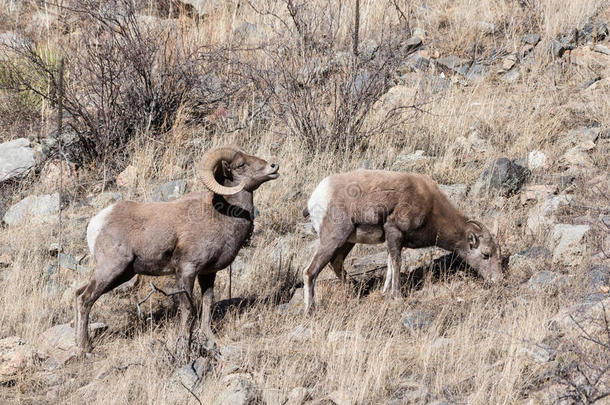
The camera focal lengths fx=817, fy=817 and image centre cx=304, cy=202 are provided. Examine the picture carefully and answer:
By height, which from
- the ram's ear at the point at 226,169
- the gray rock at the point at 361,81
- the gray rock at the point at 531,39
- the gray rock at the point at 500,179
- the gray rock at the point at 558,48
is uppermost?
the gray rock at the point at 531,39

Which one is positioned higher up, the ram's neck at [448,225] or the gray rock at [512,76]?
the gray rock at [512,76]

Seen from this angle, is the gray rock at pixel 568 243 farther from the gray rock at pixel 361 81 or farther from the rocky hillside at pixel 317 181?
the gray rock at pixel 361 81

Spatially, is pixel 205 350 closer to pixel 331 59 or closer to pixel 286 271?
pixel 286 271

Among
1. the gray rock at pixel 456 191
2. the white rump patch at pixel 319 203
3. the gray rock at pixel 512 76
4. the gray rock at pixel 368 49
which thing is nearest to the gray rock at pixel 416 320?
the white rump patch at pixel 319 203

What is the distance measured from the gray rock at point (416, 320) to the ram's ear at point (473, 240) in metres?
1.23

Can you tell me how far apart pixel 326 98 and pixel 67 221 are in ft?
12.0

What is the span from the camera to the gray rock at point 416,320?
22.4 feet

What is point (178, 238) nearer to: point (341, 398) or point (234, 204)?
point (234, 204)

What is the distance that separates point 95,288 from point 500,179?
4.82 meters

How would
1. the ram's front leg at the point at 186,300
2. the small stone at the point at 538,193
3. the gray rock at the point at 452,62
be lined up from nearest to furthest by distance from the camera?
the ram's front leg at the point at 186,300 → the small stone at the point at 538,193 → the gray rock at the point at 452,62

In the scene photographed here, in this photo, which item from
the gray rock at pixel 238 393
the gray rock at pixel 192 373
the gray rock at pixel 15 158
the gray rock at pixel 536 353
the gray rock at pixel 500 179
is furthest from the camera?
the gray rock at pixel 15 158

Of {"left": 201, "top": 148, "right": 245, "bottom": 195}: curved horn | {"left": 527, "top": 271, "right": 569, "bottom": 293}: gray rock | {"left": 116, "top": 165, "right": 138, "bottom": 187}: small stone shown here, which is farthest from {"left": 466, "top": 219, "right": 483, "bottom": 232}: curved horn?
{"left": 116, "top": 165, "right": 138, "bottom": 187}: small stone

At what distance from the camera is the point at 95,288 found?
681 cm

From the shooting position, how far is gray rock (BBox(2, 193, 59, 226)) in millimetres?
9477
